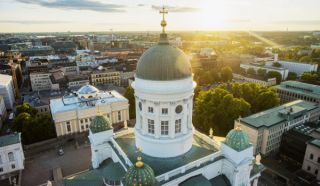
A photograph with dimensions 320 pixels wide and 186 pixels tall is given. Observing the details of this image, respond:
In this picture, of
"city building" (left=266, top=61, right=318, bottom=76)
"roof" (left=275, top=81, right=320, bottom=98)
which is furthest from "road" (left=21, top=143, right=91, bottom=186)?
"city building" (left=266, top=61, right=318, bottom=76)

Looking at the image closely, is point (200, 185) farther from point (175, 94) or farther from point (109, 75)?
point (109, 75)

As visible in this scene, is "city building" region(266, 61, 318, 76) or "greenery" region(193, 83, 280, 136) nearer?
"greenery" region(193, 83, 280, 136)

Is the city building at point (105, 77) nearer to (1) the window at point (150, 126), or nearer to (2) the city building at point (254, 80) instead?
(2) the city building at point (254, 80)

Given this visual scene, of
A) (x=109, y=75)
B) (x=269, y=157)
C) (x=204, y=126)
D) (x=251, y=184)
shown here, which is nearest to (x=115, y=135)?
(x=251, y=184)

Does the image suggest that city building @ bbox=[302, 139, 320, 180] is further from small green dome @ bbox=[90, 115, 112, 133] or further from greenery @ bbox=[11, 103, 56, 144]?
greenery @ bbox=[11, 103, 56, 144]

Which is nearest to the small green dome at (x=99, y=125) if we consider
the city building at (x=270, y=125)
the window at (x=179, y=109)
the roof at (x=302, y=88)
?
the window at (x=179, y=109)
